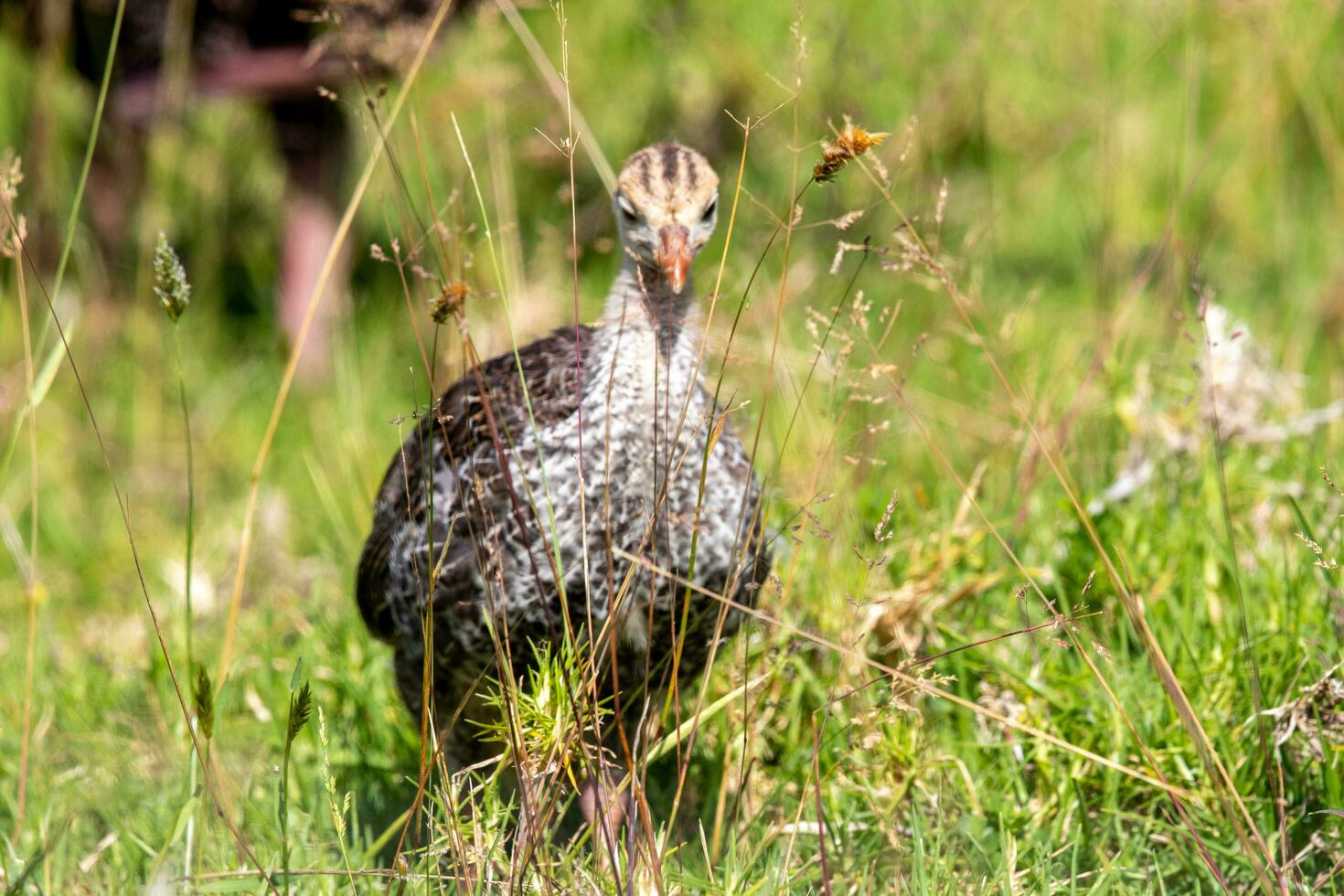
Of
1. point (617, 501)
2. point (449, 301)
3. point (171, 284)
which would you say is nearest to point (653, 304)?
point (617, 501)

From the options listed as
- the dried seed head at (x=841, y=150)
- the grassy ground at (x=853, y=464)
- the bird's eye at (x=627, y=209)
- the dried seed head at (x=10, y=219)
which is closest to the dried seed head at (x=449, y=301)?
the grassy ground at (x=853, y=464)

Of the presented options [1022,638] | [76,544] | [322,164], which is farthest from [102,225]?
[1022,638]

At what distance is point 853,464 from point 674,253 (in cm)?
66

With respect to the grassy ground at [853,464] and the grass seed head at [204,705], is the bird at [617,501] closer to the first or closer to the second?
the grassy ground at [853,464]

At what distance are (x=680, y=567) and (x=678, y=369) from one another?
1.56ft

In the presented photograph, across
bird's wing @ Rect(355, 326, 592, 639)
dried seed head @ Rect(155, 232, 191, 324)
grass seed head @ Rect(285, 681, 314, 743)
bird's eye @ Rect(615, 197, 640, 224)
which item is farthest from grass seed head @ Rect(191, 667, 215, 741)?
bird's eye @ Rect(615, 197, 640, 224)

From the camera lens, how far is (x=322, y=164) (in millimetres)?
7371

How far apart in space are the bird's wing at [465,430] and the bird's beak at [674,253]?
0.87ft

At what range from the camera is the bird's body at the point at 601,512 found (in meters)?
3.33

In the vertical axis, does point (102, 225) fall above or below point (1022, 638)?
above

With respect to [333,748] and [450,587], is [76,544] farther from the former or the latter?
[450,587]

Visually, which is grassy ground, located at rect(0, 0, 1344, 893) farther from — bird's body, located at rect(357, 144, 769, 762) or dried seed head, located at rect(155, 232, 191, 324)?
dried seed head, located at rect(155, 232, 191, 324)

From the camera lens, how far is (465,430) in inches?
135

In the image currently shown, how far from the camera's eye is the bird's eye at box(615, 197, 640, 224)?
11.5 ft
